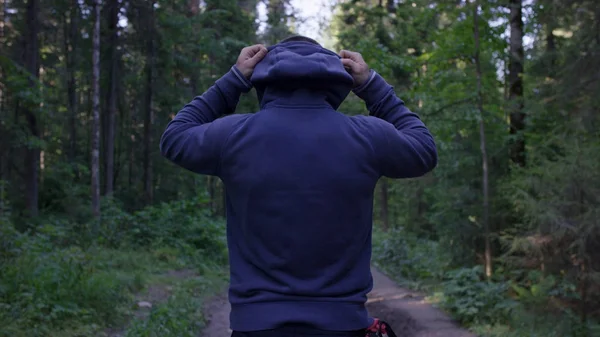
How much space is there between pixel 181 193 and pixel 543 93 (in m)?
23.6

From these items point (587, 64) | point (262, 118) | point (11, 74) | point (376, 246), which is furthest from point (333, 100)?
point (376, 246)

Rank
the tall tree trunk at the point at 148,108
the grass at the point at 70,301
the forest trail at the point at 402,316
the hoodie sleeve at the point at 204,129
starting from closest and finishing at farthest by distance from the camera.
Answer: the hoodie sleeve at the point at 204,129 < the grass at the point at 70,301 < the forest trail at the point at 402,316 < the tall tree trunk at the point at 148,108

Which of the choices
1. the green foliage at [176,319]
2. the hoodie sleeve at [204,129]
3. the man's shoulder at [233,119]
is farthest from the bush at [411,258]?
the man's shoulder at [233,119]

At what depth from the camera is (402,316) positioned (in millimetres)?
10938

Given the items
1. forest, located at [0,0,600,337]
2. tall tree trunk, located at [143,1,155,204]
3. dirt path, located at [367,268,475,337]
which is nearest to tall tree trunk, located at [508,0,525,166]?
forest, located at [0,0,600,337]

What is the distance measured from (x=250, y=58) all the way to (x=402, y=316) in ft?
30.4

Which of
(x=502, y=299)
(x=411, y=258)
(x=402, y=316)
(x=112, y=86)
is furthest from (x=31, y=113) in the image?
(x=502, y=299)

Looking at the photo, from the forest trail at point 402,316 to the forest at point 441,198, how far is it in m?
0.32

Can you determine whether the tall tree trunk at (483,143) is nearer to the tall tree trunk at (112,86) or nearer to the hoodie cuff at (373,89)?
the hoodie cuff at (373,89)

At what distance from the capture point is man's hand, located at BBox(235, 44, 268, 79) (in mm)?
2457

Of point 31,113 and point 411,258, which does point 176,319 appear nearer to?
point 411,258

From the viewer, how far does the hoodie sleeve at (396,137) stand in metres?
2.27

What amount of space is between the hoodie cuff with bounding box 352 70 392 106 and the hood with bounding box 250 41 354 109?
127 mm

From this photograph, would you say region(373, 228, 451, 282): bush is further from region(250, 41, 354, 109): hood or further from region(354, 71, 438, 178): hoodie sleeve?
region(250, 41, 354, 109): hood
